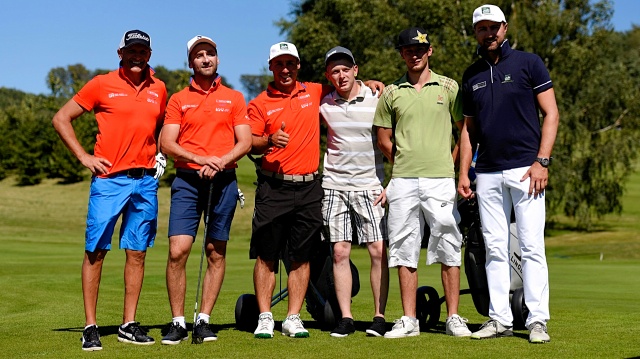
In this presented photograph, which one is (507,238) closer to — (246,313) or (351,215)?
(351,215)

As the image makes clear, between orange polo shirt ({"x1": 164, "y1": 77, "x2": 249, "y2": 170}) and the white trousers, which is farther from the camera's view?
orange polo shirt ({"x1": 164, "y1": 77, "x2": 249, "y2": 170})

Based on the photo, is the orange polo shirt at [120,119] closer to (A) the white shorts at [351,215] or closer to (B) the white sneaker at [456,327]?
(A) the white shorts at [351,215]

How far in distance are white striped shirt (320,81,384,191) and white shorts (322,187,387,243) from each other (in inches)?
2.5

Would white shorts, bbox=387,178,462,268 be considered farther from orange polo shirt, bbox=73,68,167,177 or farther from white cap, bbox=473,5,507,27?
orange polo shirt, bbox=73,68,167,177

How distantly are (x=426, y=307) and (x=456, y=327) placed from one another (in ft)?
2.55

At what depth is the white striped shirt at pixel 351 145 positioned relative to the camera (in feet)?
23.7

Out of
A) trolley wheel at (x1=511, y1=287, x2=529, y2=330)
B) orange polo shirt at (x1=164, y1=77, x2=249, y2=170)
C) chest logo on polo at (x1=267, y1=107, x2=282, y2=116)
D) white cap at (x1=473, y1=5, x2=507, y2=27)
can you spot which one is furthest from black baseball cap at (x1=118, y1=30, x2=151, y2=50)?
trolley wheel at (x1=511, y1=287, x2=529, y2=330)

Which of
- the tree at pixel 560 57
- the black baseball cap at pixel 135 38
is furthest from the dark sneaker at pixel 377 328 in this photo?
the tree at pixel 560 57

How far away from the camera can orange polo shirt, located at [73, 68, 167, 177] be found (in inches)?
265

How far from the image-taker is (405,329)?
686 centimetres

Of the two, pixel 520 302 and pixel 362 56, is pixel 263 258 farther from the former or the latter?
pixel 362 56

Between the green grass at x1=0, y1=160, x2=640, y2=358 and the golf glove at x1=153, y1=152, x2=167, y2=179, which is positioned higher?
the golf glove at x1=153, y1=152, x2=167, y2=179

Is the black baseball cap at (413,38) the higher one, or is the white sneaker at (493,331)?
the black baseball cap at (413,38)

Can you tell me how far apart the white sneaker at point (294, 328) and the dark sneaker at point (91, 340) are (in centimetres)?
140
